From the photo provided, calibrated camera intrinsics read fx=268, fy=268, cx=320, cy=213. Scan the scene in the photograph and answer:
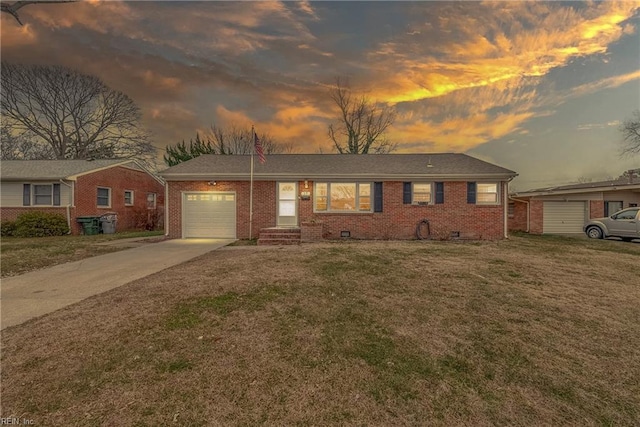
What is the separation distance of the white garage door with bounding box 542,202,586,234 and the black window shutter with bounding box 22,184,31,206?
31.7 m

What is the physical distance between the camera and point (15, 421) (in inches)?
82.0

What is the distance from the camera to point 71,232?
50.3 ft

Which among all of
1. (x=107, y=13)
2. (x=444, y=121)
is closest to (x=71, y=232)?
(x=107, y=13)

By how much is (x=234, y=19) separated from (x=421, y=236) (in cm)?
1289

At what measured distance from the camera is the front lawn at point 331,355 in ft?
7.35

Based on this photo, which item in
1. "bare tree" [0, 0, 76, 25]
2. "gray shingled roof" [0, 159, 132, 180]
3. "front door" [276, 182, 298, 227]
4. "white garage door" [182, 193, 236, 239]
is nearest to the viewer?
"bare tree" [0, 0, 76, 25]

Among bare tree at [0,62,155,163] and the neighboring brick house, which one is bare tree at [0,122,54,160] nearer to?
bare tree at [0,62,155,163]

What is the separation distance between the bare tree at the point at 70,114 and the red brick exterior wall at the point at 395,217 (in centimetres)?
2136

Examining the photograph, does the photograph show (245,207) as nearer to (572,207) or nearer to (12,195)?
(12,195)

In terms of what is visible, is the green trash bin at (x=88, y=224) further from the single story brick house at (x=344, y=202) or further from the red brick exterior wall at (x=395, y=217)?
the red brick exterior wall at (x=395, y=217)

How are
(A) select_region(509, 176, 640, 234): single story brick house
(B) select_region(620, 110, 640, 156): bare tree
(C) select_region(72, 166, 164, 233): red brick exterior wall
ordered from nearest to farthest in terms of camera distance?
(C) select_region(72, 166, 164, 233): red brick exterior wall
(A) select_region(509, 176, 640, 234): single story brick house
(B) select_region(620, 110, 640, 156): bare tree

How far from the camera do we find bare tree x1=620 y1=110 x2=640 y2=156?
87.1ft

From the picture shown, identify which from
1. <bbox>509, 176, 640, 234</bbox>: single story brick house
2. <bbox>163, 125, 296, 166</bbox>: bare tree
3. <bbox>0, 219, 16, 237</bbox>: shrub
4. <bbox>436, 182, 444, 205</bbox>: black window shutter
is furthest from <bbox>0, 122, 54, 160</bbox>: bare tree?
<bbox>509, 176, 640, 234</bbox>: single story brick house

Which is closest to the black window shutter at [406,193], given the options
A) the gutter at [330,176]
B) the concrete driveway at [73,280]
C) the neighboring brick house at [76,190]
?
the gutter at [330,176]
